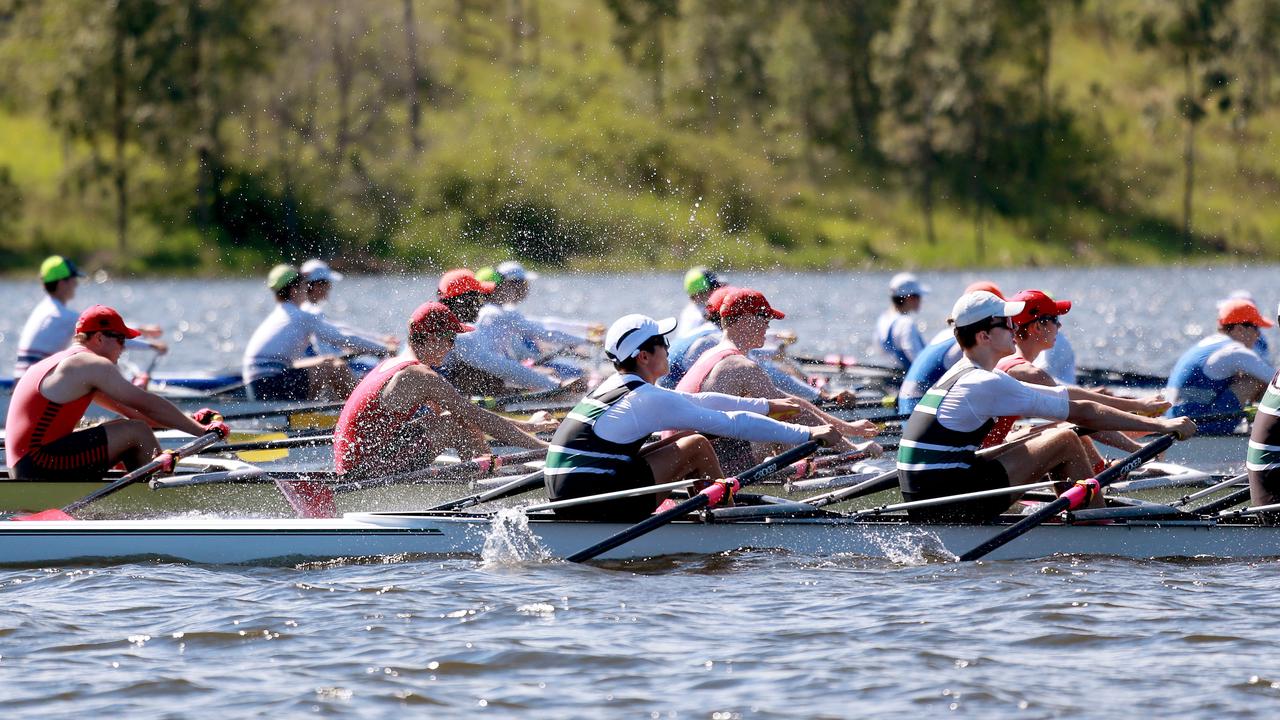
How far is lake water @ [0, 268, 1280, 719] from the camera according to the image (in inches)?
304

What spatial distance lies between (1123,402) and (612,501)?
3187 millimetres

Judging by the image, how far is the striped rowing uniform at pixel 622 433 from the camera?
9.88 metres

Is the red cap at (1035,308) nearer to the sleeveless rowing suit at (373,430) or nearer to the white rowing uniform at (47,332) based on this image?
the sleeveless rowing suit at (373,430)

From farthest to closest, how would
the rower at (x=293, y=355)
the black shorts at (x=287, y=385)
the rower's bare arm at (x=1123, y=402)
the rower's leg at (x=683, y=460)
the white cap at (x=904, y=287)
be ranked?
1. the white cap at (x=904, y=287)
2. the black shorts at (x=287, y=385)
3. the rower at (x=293, y=355)
4. the rower's leg at (x=683, y=460)
5. the rower's bare arm at (x=1123, y=402)

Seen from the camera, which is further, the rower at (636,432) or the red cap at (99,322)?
the red cap at (99,322)

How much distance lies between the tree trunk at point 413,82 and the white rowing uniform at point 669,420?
5979 cm

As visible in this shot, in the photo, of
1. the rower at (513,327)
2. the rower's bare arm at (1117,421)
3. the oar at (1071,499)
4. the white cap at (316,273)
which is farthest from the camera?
the rower at (513,327)

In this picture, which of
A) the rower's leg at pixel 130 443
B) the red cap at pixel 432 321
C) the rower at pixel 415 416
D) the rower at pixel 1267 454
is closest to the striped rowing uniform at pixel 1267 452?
the rower at pixel 1267 454

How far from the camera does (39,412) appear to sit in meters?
11.5

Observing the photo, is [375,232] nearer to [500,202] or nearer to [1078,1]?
[500,202]

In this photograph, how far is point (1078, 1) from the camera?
84.9 metres

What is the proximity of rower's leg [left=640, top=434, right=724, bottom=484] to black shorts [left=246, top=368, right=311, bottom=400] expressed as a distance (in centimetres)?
706

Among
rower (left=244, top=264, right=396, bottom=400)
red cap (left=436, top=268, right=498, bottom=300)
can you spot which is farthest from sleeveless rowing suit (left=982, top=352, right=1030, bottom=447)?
rower (left=244, top=264, right=396, bottom=400)

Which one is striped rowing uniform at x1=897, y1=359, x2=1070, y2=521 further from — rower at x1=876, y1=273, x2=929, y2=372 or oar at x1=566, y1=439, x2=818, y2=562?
rower at x1=876, y1=273, x2=929, y2=372
